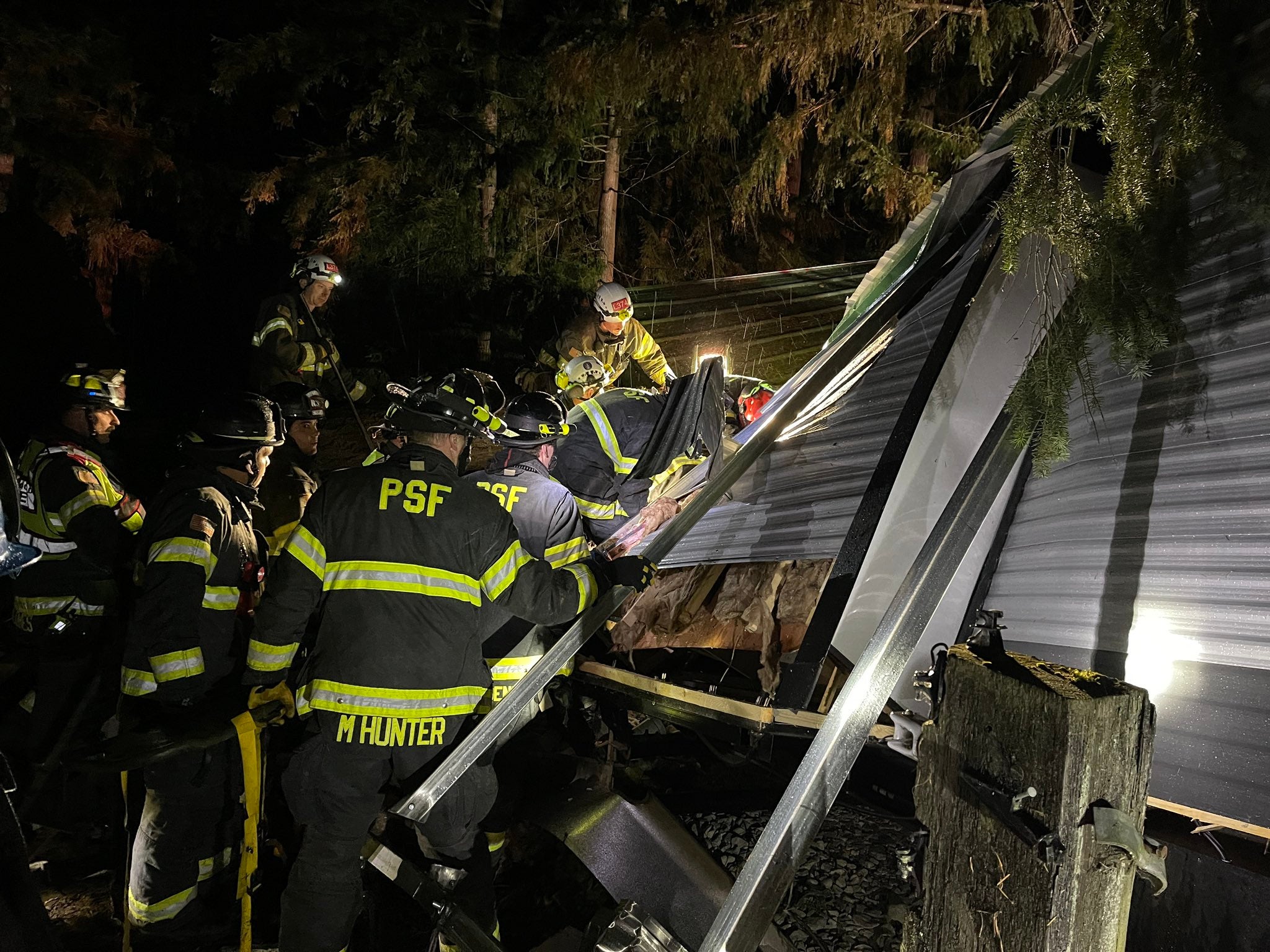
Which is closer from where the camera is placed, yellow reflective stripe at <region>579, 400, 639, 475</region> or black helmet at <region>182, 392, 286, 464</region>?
black helmet at <region>182, 392, 286, 464</region>

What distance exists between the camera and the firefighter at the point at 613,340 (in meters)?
6.84

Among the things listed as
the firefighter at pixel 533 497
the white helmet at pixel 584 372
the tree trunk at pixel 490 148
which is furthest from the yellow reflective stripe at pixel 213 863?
the tree trunk at pixel 490 148

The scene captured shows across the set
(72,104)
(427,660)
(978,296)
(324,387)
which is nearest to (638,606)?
(427,660)

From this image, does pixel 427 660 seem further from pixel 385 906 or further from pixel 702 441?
pixel 702 441

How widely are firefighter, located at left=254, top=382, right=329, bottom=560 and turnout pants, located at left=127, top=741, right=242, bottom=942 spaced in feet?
5.97

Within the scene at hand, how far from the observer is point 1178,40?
7.66 feet

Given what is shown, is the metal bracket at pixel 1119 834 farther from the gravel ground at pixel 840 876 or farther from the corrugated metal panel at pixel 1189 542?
the gravel ground at pixel 840 876

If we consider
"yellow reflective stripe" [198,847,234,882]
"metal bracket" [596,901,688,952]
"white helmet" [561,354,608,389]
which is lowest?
"yellow reflective stripe" [198,847,234,882]

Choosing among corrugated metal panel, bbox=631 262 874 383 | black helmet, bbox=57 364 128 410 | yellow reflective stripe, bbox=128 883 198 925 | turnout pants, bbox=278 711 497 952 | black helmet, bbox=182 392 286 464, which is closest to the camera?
turnout pants, bbox=278 711 497 952

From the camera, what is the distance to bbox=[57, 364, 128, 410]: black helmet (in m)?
5.85

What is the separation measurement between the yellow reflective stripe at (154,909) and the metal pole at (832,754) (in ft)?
10.5

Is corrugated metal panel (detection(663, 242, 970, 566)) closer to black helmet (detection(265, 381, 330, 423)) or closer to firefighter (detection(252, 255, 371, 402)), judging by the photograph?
black helmet (detection(265, 381, 330, 423))

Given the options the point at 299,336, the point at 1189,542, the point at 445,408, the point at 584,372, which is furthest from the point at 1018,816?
the point at 299,336

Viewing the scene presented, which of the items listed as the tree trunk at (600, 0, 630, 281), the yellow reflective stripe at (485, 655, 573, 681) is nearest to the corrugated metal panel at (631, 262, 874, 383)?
the yellow reflective stripe at (485, 655, 573, 681)
